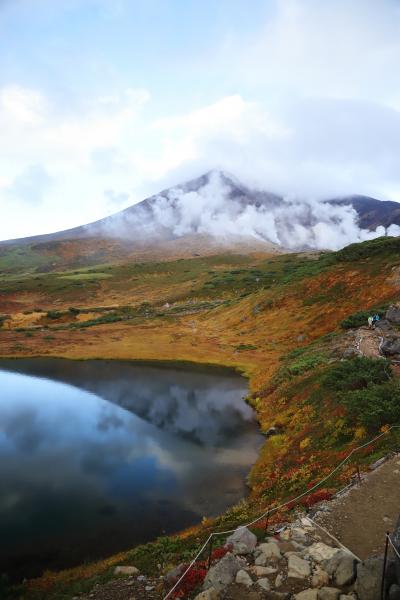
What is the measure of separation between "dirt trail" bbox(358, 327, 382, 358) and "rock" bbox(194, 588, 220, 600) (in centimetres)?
2552

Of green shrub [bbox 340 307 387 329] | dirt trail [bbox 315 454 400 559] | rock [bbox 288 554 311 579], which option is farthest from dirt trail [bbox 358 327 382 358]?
rock [bbox 288 554 311 579]

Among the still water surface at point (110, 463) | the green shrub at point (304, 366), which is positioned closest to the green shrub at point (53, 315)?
the still water surface at point (110, 463)

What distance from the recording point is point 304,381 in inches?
1302

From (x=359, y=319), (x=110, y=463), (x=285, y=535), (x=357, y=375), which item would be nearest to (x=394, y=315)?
(x=359, y=319)

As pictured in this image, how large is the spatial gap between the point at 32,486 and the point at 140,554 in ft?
33.3

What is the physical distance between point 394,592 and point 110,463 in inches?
793

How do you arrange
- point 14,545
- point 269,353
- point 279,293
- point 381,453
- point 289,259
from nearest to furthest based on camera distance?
1. point 381,453
2. point 14,545
3. point 269,353
4. point 279,293
5. point 289,259

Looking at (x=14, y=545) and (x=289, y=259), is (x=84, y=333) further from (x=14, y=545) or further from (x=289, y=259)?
(x=289, y=259)

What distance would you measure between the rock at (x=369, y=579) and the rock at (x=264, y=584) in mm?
2036

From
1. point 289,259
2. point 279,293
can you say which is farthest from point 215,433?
point 289,259

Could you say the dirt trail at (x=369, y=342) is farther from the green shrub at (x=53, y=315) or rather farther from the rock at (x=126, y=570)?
the green shrub at (x=53, y=315)

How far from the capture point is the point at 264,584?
31.7ft

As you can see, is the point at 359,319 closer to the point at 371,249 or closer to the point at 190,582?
the point at 371,249

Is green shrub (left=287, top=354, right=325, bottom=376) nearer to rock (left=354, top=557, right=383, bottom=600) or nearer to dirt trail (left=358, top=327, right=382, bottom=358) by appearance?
dirt trail (left=358, top=327, right=382, bottom=358)
